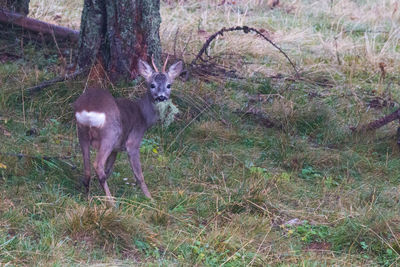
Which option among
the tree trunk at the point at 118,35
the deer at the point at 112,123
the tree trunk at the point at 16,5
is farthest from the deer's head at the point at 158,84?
the tree trunk at the point at 16,5

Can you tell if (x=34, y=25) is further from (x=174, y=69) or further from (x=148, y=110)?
(x=148, y=110)

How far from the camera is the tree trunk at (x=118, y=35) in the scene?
5.86m

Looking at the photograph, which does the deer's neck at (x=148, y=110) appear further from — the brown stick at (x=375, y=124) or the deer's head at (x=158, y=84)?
the brown stick at (x=375, y=124)

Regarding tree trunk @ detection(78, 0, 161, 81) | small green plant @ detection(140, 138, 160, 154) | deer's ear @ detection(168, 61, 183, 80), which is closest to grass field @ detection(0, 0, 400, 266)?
small green plant @ detection(140, 138, 160, 154)

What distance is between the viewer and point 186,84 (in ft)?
20.4

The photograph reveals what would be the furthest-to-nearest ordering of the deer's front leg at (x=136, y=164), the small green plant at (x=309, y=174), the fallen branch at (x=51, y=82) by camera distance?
the fallen branch at (x=51, y=82), the small green plant at (x=309, y=174), the deer's front leg at (x=136, y=164)

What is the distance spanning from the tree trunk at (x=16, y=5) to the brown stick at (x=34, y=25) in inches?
7.6

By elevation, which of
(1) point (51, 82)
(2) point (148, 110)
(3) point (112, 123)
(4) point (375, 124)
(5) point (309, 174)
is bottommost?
(5) point (309, 174)

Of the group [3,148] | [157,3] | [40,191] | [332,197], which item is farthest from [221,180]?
[157,3]

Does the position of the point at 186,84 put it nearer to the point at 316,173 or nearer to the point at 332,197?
the point at 316,173

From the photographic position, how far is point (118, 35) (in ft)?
19.3

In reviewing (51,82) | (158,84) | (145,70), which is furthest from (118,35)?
(158,84)

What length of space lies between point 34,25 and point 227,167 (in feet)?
10.6

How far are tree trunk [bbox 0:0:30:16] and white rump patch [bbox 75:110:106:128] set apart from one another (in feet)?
12.0
